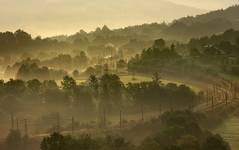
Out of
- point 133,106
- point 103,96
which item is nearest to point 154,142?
point 133,106

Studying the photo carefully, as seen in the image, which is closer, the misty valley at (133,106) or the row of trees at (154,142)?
the row of trees at (154,142)

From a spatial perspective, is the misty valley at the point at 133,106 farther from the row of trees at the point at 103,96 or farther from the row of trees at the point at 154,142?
the row of trees at the point at 103,96

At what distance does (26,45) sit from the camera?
148250 mm

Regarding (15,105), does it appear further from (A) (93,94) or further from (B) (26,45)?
(B) (26,45)

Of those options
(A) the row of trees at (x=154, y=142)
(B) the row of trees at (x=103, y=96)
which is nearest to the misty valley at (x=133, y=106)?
(A) the row of trees at (x=154, y=142)

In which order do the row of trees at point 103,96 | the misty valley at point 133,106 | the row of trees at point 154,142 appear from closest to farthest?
the row of trees at point 154,142 < the misty valley at point 133,106 < the row of trees at point 103,96

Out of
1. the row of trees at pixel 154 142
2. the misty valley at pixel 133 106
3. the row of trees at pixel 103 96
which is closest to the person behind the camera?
the row of trees at pixel 154 142

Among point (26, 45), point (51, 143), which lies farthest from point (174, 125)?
point (26, 45)

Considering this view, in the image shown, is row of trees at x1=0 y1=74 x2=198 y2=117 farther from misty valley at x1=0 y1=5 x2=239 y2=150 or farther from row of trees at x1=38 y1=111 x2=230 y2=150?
row of trees at x1=38 y1=111 x2=230 y2=150

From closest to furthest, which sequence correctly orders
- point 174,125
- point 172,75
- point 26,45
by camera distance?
point 174,125, point 172,75, point 26,45

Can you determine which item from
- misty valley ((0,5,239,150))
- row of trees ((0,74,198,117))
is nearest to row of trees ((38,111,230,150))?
misty valley ((0,5,239,150))

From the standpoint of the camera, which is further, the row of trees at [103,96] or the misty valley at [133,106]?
the row of trees at [103,96]

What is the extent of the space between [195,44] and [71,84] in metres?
A: 51.5

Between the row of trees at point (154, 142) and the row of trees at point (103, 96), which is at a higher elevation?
the row of trees at point (103, 96)
